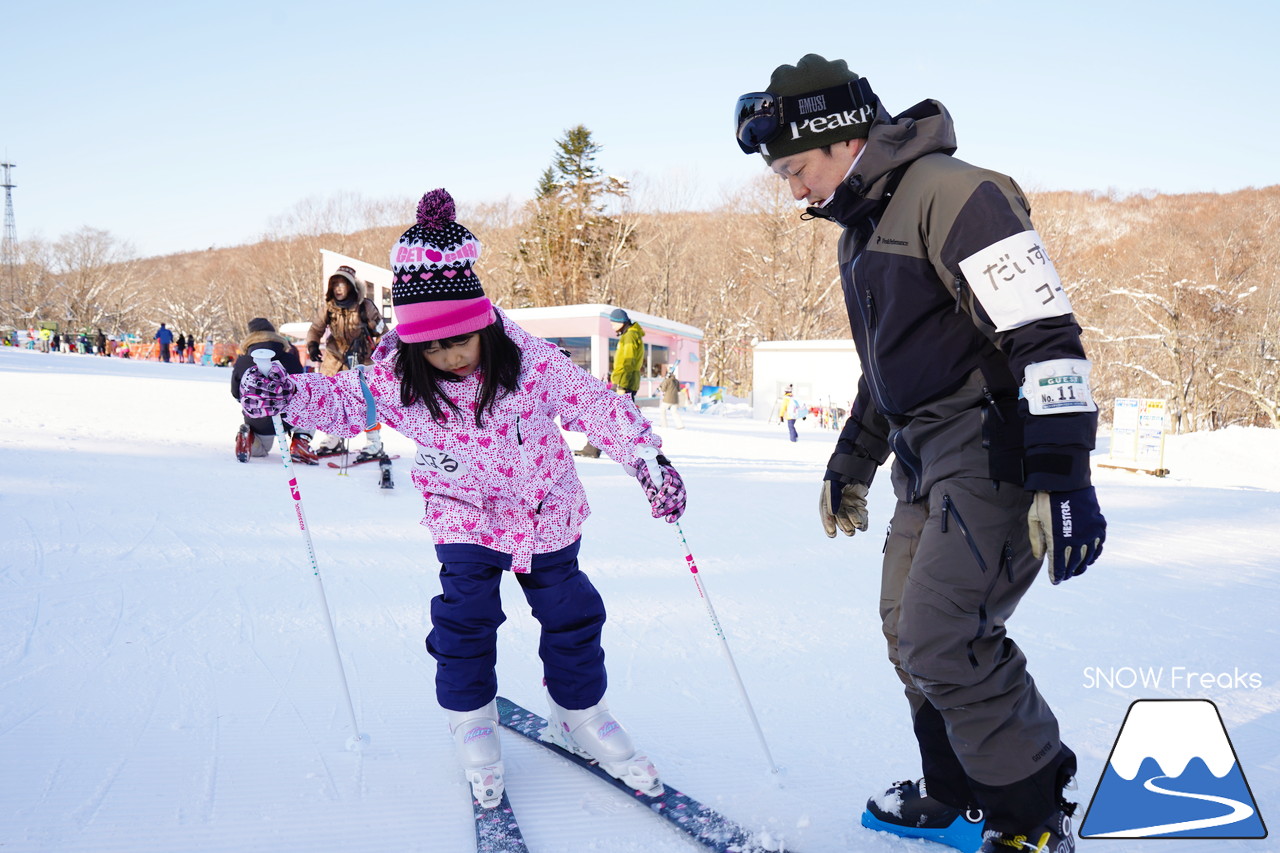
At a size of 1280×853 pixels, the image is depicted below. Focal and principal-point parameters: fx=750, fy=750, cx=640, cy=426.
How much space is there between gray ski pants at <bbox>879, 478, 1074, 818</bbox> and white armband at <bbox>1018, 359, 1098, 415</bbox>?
0.22 metres

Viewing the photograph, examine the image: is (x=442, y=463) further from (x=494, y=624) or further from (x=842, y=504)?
(x=842, y=504)

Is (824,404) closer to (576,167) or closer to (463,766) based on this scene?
(463,766)

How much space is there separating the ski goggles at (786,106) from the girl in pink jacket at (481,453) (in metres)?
0.81

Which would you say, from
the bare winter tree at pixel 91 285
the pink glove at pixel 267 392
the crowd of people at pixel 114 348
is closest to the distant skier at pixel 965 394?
the pink glove at pixel 267 392

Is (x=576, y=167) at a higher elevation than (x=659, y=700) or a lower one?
higher

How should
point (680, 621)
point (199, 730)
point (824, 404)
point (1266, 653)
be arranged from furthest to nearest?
point (824, 404), point (680, 621), point (1266, 653), point (199, 730)

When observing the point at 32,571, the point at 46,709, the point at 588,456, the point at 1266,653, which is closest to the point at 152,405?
the point at 588,456

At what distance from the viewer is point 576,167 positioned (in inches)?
1486

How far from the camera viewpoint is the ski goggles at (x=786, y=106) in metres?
1.81

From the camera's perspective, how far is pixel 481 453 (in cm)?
212

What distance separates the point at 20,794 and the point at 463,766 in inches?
43.1

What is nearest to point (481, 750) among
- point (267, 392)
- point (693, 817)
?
point (693, 817)

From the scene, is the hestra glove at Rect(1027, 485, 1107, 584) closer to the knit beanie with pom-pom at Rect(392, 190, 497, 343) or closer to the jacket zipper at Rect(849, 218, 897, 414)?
the jacket zipper at Rect(849, 218, 897, 414)

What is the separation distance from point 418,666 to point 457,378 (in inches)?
55.2
